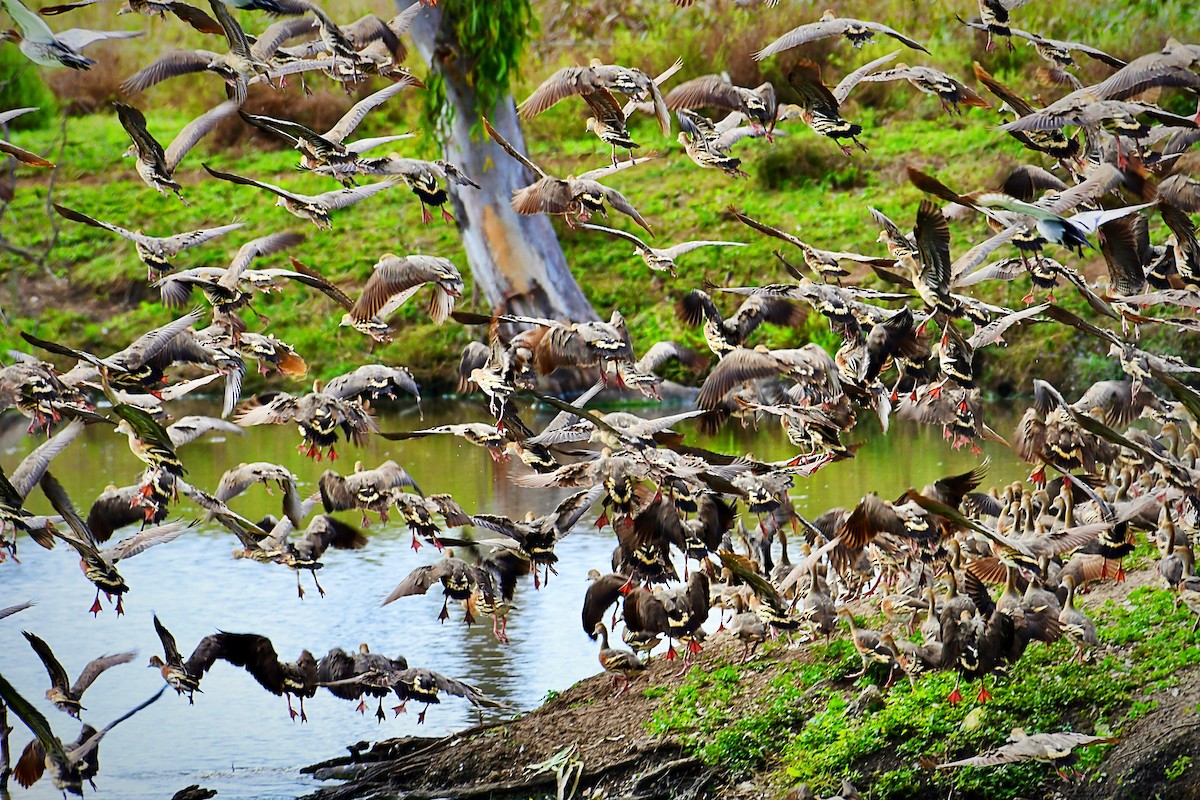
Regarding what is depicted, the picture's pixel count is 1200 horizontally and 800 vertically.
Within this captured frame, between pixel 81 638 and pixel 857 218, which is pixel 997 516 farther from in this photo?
pixel 857 218

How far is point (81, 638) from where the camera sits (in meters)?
8.34

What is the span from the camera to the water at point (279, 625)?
681 centimetres

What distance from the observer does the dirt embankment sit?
5246 millimetres

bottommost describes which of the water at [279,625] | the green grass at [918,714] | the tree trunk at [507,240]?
the green grass at [918,714]

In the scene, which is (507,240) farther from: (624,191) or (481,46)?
(624,191)

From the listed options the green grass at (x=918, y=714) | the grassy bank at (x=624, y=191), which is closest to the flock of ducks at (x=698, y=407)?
the green grass at (x=918, y=714)

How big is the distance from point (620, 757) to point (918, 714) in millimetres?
1294

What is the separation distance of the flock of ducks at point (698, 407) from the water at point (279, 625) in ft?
2.20

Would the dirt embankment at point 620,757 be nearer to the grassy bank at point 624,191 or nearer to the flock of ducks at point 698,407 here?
the flock of ducks at point 698,407

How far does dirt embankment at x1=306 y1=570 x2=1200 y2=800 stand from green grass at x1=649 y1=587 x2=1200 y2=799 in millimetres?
52

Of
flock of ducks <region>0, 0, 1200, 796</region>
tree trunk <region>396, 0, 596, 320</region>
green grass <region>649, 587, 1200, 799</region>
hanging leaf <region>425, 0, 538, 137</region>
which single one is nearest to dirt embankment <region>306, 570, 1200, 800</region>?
green grass <region>649, 587, 1200, 799</region>

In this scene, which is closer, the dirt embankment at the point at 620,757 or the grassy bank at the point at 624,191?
the dirt embankment at the point at 620,757

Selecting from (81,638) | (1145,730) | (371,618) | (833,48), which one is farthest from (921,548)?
(833,48)

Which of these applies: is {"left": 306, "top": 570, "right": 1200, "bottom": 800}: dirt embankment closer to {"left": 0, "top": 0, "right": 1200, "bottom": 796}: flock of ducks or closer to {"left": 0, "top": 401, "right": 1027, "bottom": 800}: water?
{"left": 0, "top": 0, "right": 1200, "bottom": 796}: flock of ducks
